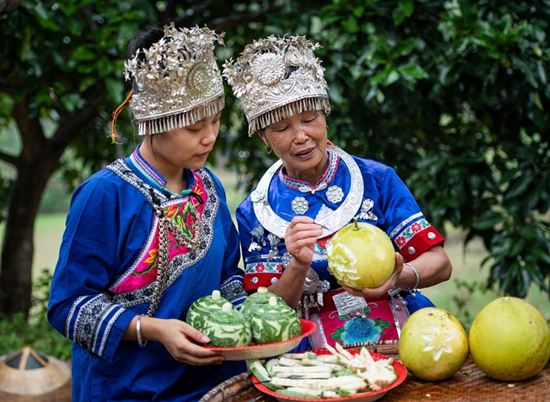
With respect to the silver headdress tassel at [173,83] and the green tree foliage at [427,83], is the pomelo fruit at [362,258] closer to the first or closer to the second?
the silver headdress tassel at [173,83]

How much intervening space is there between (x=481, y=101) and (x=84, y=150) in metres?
3.60

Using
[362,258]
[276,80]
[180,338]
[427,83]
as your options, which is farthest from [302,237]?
[427,83]

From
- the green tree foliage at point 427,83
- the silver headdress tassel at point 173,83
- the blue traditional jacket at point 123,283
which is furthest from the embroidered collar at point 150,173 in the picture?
the green tree foliage at point 427,83

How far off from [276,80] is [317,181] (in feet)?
1.50

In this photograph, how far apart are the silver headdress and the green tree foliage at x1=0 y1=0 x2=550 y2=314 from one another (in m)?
0.78

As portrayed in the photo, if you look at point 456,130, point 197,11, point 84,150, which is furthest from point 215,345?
point 84,150

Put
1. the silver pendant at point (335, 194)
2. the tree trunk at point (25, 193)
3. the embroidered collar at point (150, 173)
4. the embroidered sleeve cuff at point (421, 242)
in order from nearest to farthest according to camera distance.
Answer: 1. the embroidered collar at point (150, 173)
2. the embroidered sleeve cuff at point (421, 242)
3. the silver pendant at point (335, 194)
4. the tree trunk at point (25, 193)

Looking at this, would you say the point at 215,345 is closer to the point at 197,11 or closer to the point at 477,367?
the point at 477,367

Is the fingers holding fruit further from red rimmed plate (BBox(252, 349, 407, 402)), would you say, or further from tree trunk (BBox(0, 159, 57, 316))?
tree trunk (BBox(0, 159, 57, 316))

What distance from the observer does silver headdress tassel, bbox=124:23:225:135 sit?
2369 millimetres

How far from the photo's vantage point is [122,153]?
21.2 ft

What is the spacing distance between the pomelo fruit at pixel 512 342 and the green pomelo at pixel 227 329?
28.4 inches

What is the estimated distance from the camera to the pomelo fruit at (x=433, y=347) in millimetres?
2104

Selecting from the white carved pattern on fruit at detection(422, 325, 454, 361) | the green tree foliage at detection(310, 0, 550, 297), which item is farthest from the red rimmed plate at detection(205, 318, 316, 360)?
the green tree foliage at detection(310, 0, 550, 297)
